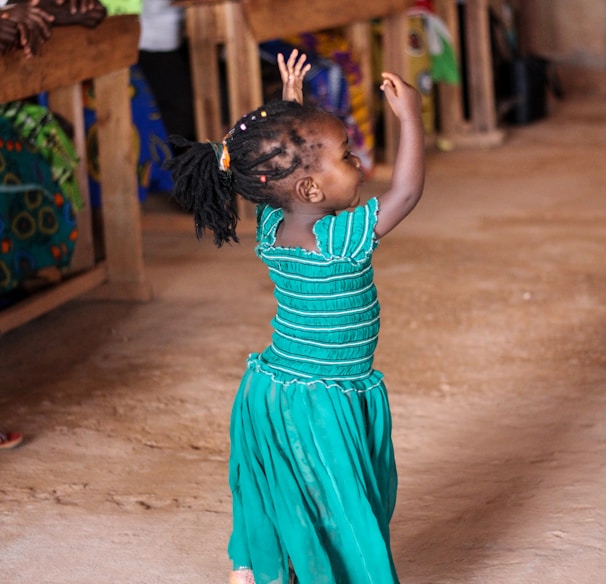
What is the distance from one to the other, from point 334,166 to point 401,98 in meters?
0.18

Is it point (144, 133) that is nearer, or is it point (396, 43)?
point (144, 133)

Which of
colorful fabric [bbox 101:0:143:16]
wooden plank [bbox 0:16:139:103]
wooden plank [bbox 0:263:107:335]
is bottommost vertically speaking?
wooden plank [bbox 0:263:107:335]

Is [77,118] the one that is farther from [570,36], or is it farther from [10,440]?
[570,36]

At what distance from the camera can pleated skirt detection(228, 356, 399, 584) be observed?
214cm

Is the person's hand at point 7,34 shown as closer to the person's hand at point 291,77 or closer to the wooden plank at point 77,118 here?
the wooden plank at point 77,118

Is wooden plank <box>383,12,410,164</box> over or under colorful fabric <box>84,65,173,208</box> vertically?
over

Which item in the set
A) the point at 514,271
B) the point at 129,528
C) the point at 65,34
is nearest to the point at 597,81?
the point at 514,271

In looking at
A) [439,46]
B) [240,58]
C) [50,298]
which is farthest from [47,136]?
[439,46]

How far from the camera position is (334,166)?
83.5 inches

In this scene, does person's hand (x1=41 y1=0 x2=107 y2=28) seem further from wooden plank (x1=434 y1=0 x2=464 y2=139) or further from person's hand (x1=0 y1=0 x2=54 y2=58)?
wooden plank (x1=434 y1=0 x2=464 y2=139)

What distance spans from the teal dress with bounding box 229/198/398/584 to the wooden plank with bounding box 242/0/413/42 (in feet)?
12.8

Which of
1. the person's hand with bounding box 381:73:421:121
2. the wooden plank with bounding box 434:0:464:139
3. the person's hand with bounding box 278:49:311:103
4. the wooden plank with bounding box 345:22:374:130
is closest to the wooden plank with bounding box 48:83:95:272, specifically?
the person's hand with bounding box 278:49:311:103

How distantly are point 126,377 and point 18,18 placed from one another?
48.7 inches

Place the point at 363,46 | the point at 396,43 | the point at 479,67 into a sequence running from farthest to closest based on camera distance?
the point at 479,67 → the point at 396,43 → the point at 363,46
